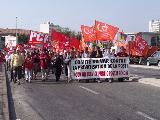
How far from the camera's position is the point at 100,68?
2264 cm

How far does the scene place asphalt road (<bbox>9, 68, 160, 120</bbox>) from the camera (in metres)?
11.2

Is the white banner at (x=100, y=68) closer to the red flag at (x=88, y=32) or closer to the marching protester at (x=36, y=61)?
the marching protester at (x=36, y=61)

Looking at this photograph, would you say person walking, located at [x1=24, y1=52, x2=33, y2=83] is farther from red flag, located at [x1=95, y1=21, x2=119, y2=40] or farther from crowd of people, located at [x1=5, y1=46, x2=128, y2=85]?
red flag, located at [x1=95, y1=21, x2=119, y2=40]

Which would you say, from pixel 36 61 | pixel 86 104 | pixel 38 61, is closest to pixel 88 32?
pixel 38 61

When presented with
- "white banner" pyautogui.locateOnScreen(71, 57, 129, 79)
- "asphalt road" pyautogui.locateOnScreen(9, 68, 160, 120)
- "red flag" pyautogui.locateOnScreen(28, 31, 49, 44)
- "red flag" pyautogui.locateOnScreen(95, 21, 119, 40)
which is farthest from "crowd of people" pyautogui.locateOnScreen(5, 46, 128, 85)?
"red flag" pyautogui.locateOnScreen(28, 31, 49, 44)

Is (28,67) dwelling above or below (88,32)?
below

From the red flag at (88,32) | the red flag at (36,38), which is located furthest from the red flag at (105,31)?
the red flag at (88,32)

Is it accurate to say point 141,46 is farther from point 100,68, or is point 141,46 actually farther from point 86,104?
point 86,104

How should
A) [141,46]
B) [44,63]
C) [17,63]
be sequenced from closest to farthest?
[17,63] → [44,63] → [141,46]

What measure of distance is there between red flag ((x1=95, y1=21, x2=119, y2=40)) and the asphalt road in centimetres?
718

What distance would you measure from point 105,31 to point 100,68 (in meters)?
3.19

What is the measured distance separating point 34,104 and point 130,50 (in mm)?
40305

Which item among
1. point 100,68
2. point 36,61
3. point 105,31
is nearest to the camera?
point 100,68

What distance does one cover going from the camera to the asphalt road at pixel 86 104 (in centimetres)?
1123
